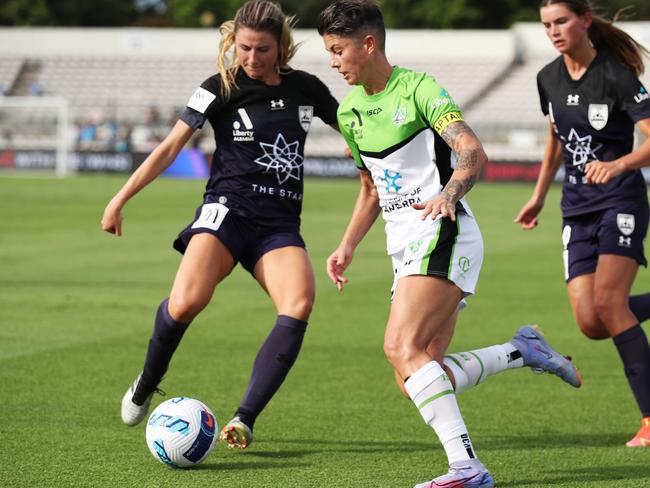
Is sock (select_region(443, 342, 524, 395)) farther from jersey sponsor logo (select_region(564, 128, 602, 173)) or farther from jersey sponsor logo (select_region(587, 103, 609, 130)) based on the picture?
jersey sponsor logo (select_region(587, 103, 609, 130))

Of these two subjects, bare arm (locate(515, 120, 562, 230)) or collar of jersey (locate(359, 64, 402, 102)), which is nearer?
collar of jersey (locate(359, 64, 402, 102))

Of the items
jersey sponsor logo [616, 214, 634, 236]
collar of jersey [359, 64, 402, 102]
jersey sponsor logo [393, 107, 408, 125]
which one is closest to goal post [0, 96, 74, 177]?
jersey sponsor logo [616, 214, 634, 236]

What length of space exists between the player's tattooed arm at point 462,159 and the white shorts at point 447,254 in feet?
1.04

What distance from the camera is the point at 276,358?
20.5ft

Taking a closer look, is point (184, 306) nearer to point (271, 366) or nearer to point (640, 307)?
point (271, 366)

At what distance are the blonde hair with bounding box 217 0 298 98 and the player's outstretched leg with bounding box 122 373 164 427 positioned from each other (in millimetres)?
1586

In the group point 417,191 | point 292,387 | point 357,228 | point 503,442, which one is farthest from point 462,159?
point 292,387

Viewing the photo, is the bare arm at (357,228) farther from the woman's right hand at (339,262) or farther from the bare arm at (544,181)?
the bare arm at (544,181)

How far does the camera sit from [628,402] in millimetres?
7574

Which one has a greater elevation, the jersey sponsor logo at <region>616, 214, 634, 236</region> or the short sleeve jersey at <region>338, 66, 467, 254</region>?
the short sleeve jersey at <region>338, 66, 467, 254</region>

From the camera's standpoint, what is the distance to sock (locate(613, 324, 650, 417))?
6.48 metres

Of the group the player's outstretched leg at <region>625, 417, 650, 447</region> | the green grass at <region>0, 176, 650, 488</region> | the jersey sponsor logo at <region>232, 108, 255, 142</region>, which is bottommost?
the green grass at <region>0, 176, 650, 488</region>

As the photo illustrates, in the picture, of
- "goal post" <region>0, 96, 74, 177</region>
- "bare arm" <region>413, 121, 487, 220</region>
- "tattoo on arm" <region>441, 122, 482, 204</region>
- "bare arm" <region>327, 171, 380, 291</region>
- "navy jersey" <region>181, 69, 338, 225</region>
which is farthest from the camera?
"goal post" <region>0, 96, 74, 177</region>

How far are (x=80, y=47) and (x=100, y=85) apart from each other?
7.37 feet
